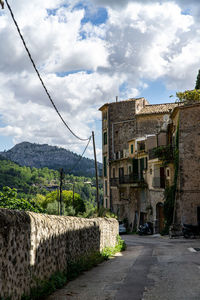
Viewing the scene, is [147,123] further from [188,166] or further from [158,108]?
[188,166]

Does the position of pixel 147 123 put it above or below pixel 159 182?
above

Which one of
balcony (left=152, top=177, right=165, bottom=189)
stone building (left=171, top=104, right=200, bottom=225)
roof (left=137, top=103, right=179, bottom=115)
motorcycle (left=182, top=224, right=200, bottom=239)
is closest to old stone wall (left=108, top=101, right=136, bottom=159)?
roof (left=137, top=103, right=179, bottom=115)

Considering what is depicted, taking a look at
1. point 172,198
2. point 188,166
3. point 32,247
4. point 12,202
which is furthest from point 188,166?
point 32,247

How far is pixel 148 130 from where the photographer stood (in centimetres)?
4834

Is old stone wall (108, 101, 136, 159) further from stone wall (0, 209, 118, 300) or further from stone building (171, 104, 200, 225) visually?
stone wall (0, 209, 118, 300)

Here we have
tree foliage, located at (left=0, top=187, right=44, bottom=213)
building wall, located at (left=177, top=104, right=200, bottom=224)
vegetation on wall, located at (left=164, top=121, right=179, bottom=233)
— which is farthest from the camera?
vegetation on wall, located at (left=164, top=121, right=179, bottom=233)

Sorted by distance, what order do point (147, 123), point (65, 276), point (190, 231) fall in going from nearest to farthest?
point (65, 276)
point (190, 231)
point (147, 123)

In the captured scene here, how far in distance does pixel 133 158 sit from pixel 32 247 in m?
38.4

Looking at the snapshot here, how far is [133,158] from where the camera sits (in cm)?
4544

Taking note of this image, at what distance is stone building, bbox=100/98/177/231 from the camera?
39.1 m

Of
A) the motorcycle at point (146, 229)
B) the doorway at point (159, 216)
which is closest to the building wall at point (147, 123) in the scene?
the doorway at point (159, 216)

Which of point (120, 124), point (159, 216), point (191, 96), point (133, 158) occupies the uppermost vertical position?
point (120, 124)

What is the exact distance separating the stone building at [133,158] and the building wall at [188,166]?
21.8 feet

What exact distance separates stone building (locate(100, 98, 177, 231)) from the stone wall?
2714 centimetres
